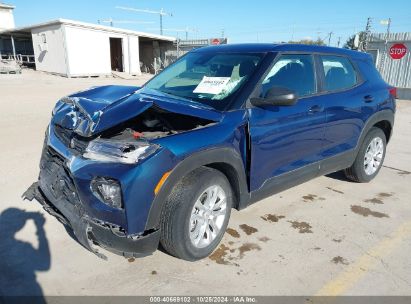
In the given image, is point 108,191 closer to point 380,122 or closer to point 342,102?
point 342,102

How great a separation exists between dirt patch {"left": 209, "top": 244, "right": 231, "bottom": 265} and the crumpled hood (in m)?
1.21

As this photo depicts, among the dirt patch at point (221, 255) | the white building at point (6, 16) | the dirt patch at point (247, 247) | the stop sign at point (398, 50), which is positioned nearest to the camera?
the dirt patch at point (221, 255)

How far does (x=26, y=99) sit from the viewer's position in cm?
1188

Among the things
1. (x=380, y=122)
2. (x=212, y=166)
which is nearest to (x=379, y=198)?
(x=380, y=122)

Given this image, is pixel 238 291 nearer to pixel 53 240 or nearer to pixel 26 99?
pixel 53 240

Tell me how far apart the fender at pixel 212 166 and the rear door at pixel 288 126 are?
15 cm

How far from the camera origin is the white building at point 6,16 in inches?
1607

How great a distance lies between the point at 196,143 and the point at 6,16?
47.1 m

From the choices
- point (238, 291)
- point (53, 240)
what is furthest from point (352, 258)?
point (53, 240)

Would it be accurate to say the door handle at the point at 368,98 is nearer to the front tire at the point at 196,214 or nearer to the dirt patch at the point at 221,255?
the front tire at the point at 196,214

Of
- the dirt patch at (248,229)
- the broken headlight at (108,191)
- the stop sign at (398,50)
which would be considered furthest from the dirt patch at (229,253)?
the stop sign at (398,50)

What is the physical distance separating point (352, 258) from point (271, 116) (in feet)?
4.87

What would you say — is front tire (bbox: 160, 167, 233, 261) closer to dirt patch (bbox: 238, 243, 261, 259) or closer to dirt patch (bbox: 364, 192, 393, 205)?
dirt patch (bbox: 238, 243, 261, 259)

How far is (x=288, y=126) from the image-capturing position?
3.59m
